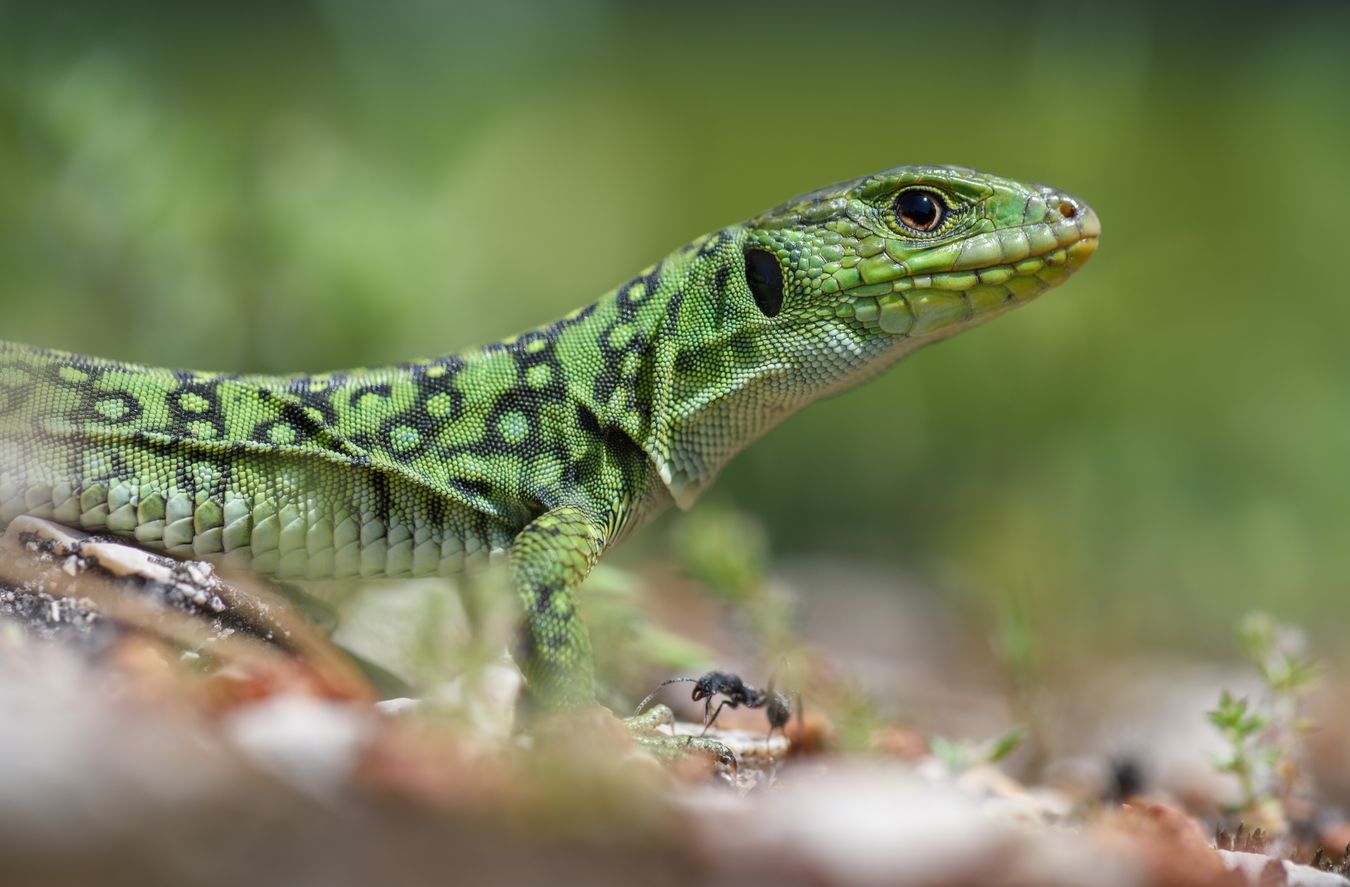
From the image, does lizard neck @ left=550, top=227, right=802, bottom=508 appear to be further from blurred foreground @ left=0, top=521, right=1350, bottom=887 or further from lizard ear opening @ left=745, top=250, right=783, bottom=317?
blurred foreground @ left=0, top=521, right=1350, bottom=887

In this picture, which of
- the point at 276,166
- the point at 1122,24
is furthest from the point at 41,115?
the point at 1122,24

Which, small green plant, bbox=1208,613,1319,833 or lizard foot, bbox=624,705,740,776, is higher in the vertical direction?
small green plant, bbox=1208,613,1319,833

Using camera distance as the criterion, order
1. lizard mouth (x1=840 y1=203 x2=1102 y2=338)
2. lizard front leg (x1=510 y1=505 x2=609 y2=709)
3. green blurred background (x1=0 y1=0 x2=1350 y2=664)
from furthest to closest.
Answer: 1. green blurred background (x1=0 y1=0 x2=1350 y2=664)
2. lizard mouth (x1=840 y1=203 x2=1102 y2=338)
3. lizard front leg (x1=510 y1=505 x2=609 y2=709)

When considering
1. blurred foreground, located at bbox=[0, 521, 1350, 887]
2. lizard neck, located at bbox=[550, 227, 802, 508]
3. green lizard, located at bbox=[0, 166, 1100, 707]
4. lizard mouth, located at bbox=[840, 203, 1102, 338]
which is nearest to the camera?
blurred foreground, located at bbox=[0, 521, 1350, 887]

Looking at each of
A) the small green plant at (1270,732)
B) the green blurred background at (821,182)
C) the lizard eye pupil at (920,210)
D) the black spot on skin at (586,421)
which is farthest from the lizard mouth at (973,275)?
the green blurred background at (821,182)

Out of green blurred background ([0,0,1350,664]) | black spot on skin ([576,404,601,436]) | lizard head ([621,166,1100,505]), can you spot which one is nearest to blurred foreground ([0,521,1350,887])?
black spot on skin ([576,404,601,436])

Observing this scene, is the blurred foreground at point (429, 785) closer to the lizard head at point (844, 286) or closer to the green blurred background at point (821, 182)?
the lizard head at point (844, 286)

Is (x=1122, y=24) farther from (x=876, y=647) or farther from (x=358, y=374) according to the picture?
(x=358, y=374)
